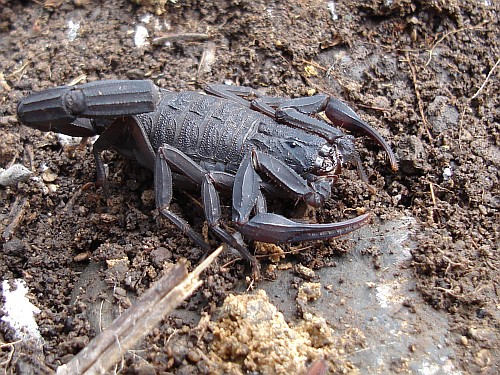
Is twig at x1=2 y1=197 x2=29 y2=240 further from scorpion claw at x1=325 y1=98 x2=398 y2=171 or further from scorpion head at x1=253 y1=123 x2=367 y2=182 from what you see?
scorpion claw at x1=325 y1=98 x2=398 y2=171

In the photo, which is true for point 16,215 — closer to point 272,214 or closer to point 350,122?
point 272,214

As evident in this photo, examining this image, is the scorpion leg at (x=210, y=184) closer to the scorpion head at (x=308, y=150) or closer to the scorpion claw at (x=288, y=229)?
the scorpion claw at (x=288, y=229)

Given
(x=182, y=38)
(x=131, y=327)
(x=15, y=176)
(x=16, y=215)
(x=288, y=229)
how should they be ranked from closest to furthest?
1. (x=131, y=327)
2. (x=288, y=229)
3. (x=16, y=215)
4. (x=15, y=176)
5. (x=182, y=38)

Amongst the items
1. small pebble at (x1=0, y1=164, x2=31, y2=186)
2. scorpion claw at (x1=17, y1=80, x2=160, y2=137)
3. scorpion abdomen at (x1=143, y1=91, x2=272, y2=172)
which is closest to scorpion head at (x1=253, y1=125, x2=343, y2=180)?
scorpion abdomen at (x1=143, y1=91, x2=272, y2=172)

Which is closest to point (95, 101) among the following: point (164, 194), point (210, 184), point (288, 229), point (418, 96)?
point (164, 194)

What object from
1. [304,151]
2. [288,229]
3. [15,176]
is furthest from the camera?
A: [15,176]

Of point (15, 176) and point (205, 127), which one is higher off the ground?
point (205, 127)
